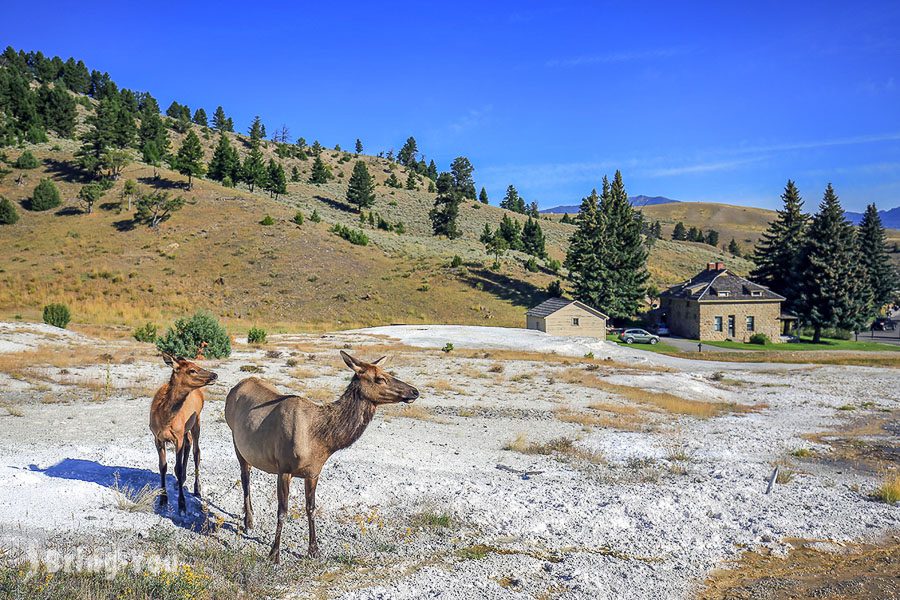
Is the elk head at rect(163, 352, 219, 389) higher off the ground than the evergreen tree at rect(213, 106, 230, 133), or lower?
lower

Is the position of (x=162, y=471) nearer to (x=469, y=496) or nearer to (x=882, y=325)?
(x=469, y=496)

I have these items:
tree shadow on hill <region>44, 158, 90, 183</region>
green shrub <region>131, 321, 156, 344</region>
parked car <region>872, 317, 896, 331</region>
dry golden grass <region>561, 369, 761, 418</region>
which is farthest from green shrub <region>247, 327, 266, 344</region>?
parked car <region>872, 317, 896, 331</region>

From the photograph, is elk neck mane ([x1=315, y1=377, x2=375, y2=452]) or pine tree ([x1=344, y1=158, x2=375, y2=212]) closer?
elk neck mane ([x1=315, y1=377, x2=375, y2=452])

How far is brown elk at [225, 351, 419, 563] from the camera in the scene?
7.51m

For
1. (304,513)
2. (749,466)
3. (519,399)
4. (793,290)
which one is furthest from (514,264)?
(304,513)

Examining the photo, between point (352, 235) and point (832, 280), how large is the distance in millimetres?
59027

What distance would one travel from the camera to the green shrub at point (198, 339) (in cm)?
2966

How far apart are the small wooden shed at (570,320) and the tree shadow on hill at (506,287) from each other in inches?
626

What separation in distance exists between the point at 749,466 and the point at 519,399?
34.9 ft

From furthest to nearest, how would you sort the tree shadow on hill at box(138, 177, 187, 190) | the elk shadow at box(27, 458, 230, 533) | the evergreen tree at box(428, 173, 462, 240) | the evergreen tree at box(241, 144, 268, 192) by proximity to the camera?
1. the evergreen tree at box(241, 144, 268, 192)
2. the evergreen tree at box(428, 173, 462, 240)
3. the tree shadow on hill at box(138, 177, 187, 190)
4. the elk shadow at box(27, 458, 230, 533)

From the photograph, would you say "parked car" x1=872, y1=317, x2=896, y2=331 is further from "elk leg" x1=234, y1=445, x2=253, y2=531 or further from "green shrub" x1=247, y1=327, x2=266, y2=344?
"elk leg" x1=234, y1=445, x2=253, y2=531

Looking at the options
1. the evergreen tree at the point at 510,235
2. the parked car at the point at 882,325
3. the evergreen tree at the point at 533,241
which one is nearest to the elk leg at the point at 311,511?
the parked car at the point at 882,325

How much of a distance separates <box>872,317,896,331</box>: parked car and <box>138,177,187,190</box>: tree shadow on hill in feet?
320

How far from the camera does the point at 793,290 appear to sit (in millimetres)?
62094
